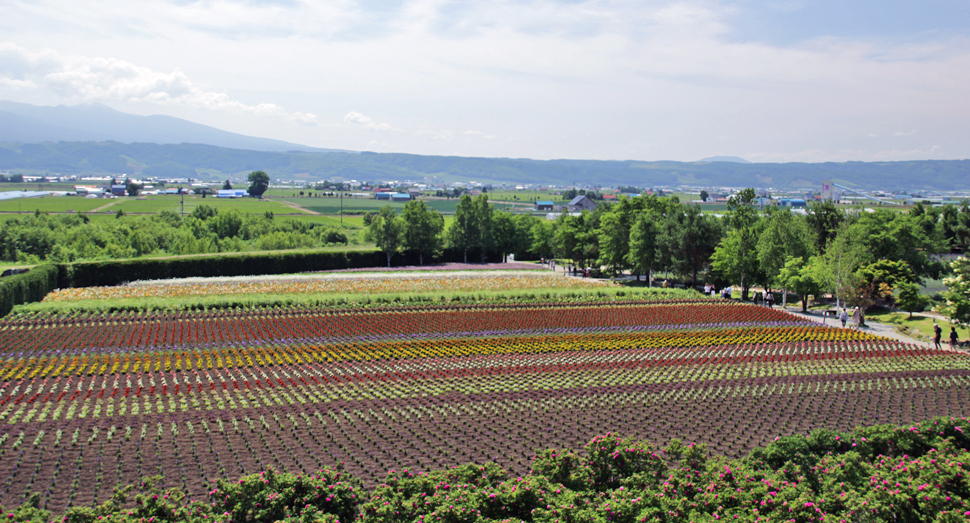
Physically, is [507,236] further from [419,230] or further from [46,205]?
[46,205]

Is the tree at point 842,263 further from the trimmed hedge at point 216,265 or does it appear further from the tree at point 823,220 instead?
the trimmed hedge at point 216,265

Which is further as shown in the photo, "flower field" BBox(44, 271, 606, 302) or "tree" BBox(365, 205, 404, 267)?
"tree" BBox(365, 205, 404, 267)

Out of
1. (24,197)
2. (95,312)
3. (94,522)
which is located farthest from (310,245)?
(24,197)

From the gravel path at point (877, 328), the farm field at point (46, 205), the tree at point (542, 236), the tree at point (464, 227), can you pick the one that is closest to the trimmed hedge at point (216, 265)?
the tree at point (464, 227)

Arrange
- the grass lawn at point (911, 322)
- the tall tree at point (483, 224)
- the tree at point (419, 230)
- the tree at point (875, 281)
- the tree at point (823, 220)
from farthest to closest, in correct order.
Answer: the tall tree at point (483, 224)
the tree at point (419, 230)
the tree at point (823, 220)
the tree at point (875, 281)
the grass lawn at point (911, 322)

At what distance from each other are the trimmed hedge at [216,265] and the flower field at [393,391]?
55.8ft

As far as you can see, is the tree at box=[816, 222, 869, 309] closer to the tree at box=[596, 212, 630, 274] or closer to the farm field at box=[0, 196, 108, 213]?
the tree at box=[596, 212, 630, 274]

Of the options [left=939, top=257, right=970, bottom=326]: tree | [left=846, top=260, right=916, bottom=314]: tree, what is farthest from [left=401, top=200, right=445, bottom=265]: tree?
[left=939, top=257, right=970, bottom=326]: tree

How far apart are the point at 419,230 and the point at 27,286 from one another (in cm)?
3874

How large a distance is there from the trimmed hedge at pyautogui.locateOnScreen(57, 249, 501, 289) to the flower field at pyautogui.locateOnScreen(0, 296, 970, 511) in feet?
55.8

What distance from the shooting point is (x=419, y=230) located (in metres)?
68.6

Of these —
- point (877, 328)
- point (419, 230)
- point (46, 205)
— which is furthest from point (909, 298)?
point (46, 205)

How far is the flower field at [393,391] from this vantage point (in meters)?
14.1

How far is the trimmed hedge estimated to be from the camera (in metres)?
45.7
